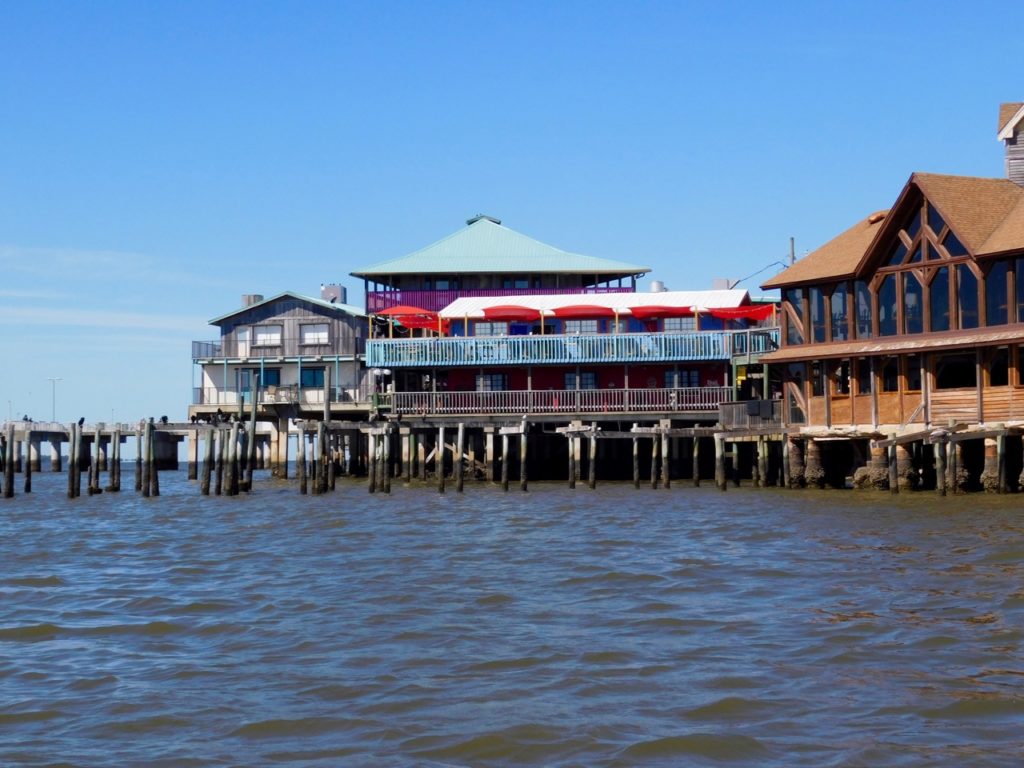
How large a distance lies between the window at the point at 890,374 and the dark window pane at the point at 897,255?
275 cm

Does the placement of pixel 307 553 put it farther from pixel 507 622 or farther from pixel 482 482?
pixel 482 482

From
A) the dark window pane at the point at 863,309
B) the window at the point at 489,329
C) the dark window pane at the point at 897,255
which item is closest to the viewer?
Result: the dark window pane at the point at 897,255

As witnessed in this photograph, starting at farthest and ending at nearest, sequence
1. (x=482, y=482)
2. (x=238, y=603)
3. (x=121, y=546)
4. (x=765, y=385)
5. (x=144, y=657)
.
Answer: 1. (x=482, y=482)
2. (x=765, y=385)
3. (x=121, y=546)
4. (x=238, y=603)
5. (x=144, y=657)

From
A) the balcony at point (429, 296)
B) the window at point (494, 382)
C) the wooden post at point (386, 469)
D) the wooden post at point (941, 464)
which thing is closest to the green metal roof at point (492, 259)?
the balcony at point (429, 296)

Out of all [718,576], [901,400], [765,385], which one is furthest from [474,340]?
[718,576]

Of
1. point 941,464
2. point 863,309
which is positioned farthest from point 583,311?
point 941,464

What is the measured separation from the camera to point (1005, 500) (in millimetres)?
33188

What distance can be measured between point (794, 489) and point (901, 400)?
15.6 feet

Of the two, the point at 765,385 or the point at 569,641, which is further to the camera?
the point at 765,385

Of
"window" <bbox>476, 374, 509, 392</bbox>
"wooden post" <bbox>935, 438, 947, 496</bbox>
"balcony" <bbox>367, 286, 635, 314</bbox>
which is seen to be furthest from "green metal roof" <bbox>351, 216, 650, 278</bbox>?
"wooden post" <bbox>935, 438, 947, 496</bbox>

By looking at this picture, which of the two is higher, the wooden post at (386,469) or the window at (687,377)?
the window at (687,377)

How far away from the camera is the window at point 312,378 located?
228 feet

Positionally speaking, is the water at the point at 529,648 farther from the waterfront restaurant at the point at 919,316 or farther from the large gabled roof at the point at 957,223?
the large gabled roof at the point at 957,223

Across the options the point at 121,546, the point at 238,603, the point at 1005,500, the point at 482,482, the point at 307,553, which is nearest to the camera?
the point at 238,603
